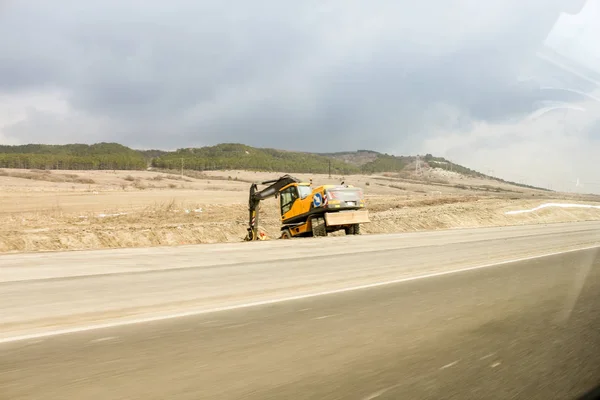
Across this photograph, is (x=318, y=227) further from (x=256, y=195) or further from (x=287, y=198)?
(x=256, y=195)

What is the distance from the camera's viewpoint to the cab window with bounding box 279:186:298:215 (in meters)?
25.6

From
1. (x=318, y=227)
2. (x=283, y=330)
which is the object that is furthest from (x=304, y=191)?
(x=283, y=330)

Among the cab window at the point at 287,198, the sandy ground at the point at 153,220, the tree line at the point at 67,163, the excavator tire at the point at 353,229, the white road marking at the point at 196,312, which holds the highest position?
the tree line at the point at 67,163

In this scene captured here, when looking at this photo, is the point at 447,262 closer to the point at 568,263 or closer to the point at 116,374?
the point at 568,263

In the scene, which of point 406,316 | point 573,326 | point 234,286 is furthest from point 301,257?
point 573,326

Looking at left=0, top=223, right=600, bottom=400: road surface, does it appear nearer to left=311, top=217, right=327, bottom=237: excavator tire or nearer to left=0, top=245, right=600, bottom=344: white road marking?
left=0, top=245, right=600, bottom=344: white road marking

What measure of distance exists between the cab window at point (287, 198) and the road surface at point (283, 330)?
44.3ft

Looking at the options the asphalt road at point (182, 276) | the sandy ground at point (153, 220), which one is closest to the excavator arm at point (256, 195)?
the sandy ground at point (153, 220)

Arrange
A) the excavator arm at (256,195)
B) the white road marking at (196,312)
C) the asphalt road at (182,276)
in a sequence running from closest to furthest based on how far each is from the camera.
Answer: the white road marking at (196,312) < the asphalt road at (182,276) < the excavator arm at (256,195)

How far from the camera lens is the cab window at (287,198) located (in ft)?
83.9

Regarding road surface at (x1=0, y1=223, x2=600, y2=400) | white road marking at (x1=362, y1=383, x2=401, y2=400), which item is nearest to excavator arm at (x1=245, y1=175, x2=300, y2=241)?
road surface at (x1=0, y1=223, x2=600, y2=400)

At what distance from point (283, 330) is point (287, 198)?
20.0 metres

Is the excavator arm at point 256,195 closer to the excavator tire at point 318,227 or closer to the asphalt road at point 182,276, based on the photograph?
the excavator tire at point 318,227

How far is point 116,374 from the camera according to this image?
179 inches
